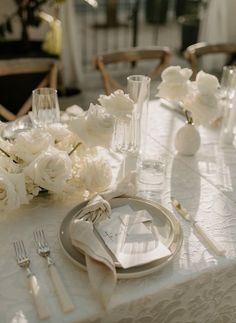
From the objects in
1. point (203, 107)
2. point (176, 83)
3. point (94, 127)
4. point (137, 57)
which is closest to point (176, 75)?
point (176, 83)

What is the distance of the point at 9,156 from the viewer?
37.7 inches

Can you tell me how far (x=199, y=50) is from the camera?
7.33ft

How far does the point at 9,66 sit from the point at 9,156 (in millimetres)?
950

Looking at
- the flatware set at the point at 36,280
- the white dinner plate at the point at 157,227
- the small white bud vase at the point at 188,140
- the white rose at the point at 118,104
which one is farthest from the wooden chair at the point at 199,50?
the flatware set at the point at 36,280

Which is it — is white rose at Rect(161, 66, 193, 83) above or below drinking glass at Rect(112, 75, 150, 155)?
above

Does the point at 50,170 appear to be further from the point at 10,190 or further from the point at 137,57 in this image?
the point at 137,57

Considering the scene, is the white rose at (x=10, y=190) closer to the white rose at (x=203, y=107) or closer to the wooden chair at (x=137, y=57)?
the white rose at (x=203, y=107)

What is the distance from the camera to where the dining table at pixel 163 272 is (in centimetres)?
69

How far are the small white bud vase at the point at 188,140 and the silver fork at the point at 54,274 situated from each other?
0.57 metres

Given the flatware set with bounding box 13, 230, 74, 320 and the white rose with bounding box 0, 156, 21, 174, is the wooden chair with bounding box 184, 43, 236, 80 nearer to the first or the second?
the white rose with bounding box 0, 156, 21, 174

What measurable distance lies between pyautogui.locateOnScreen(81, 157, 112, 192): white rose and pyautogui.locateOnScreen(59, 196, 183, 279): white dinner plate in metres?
0.05

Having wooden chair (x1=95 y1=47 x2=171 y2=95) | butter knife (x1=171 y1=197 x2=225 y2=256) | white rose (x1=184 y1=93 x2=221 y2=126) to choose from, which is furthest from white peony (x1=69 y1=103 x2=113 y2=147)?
wooden chair (x1=95 y1=47 x2=171 y2=95)

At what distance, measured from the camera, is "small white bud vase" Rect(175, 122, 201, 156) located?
1.22 meters

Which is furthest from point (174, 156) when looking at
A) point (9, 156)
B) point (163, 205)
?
point (9, 156)
